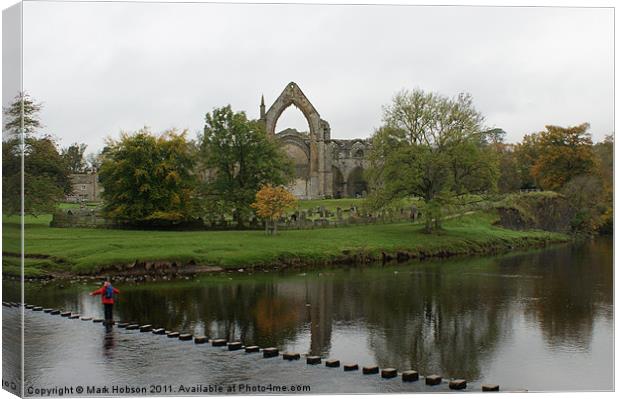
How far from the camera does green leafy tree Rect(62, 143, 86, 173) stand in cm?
3432

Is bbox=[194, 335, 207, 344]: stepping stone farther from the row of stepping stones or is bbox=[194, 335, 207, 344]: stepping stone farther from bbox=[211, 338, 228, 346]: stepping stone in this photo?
bbox=[211, 338, 228, 346]: stepping stone

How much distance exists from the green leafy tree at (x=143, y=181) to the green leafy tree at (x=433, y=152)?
12903mm

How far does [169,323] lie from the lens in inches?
914

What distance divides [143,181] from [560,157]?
22.5 m

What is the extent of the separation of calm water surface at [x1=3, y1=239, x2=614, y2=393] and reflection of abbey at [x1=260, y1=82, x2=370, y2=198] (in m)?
41.5

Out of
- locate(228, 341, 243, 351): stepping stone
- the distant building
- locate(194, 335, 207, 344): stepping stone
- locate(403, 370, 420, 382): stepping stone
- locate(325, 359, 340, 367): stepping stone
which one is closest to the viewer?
locate(403, 370, 420, 382): stepping stone

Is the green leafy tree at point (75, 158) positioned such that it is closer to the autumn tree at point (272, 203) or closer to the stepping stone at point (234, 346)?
the autumn tree at point (272, 203)

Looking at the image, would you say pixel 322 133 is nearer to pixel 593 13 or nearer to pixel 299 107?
pixel 299 107

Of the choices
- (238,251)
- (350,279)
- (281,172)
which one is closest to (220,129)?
(281,172)

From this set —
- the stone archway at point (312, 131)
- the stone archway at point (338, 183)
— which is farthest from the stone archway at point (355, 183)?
the stone archway at point (312, 131)

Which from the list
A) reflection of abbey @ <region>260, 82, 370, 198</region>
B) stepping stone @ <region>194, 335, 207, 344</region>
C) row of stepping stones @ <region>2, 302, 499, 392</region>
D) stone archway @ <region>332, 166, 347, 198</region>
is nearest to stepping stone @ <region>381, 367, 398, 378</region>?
row of stepping stones @ <region>2, 302, 499, 392</region>

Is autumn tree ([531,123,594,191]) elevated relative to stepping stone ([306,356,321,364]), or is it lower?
elevated

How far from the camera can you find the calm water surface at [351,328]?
55.1ft

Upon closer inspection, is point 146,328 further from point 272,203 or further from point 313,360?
point 272,203
